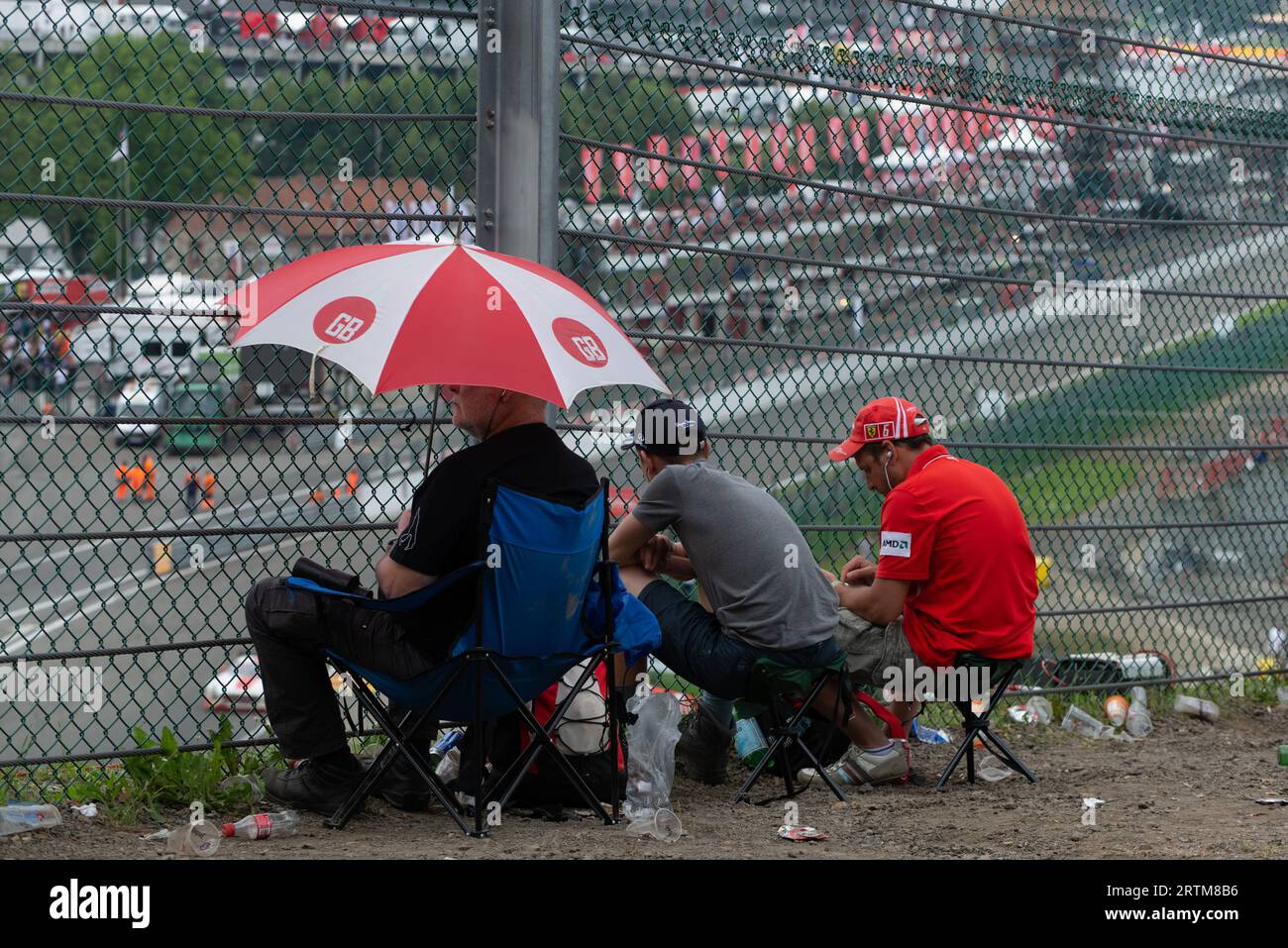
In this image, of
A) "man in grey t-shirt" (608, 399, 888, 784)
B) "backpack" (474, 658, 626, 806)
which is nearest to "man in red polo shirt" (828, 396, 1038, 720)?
"man in grey t-shirt" (608, 399, 888, 784)

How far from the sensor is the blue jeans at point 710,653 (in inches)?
207

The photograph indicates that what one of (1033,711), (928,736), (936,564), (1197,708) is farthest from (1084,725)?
(936,564)

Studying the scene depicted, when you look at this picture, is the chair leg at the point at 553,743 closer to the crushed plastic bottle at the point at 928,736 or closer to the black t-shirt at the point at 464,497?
the black t-shirt at the point at 464,497

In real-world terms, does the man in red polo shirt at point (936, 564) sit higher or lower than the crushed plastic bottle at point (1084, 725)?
higher

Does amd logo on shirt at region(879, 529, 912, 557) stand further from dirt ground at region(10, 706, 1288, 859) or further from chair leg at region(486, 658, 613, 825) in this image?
chair leg at region(486, 658, 613, 825)

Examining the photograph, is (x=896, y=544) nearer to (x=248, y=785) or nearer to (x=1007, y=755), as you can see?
(x=1007, y=755)

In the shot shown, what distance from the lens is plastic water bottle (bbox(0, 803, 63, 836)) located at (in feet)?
14.6

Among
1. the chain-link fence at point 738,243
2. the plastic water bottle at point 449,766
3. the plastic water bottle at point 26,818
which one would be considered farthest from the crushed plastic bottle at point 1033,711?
the plastic water bottle at point 26,818

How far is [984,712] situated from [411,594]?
246 centimetres

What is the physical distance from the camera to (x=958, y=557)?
5441 millimetres

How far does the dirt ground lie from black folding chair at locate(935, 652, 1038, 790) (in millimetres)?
77

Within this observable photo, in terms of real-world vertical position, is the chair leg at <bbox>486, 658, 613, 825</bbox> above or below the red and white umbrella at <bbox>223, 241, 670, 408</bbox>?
below

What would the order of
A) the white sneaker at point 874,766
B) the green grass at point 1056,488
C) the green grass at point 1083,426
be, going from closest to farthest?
the white sneaker at point 874,766, the green grass at point 1083,426, the green grass at point 1056,488

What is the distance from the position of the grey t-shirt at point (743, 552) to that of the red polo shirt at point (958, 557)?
1.27 feet
